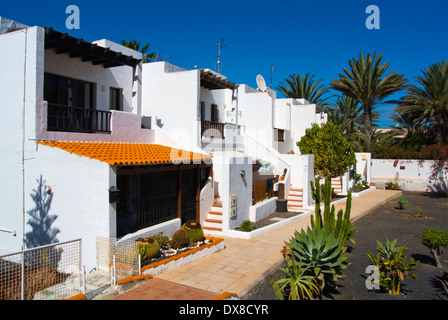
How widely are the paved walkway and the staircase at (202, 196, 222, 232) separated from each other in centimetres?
104

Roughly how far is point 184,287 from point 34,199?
652cm

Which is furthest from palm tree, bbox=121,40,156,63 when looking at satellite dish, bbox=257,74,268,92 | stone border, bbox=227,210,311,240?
stone border, bbox=227,210,311,240

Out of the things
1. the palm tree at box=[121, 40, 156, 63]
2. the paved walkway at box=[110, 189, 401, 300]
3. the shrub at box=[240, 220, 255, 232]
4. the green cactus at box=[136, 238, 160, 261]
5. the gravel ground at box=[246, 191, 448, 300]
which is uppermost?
the palm tree at box=[121, 40, 156, 63]

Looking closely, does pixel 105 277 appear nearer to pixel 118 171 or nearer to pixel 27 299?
pixel 27 299

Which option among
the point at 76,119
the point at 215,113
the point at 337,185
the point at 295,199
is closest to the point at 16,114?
the point at 76,119

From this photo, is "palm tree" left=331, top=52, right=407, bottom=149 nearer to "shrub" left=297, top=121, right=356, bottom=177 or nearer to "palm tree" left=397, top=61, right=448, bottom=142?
"palm tree" left=397, top=61, right=448, bottom=142

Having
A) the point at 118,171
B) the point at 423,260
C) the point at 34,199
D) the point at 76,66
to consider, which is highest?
the point at 76,66

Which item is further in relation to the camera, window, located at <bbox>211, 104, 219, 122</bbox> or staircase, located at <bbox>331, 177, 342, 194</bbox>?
staircase, located at <bbox>331, 177, 342, 194</bbox>

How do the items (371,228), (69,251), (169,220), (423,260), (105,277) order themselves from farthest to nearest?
1. (371,228)
2. (169,220)
3. (423,260)
4. (105,277)
5. (69,251)

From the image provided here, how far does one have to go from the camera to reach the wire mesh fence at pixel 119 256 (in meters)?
9.56

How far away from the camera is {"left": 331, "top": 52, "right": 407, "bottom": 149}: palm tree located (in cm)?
3802
